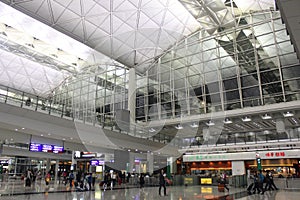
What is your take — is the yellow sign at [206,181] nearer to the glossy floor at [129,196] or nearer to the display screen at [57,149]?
the glossy floor at [129,196]

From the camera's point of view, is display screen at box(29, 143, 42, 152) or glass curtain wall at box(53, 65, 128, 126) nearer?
display screen at box(29, 143, 42, 152)

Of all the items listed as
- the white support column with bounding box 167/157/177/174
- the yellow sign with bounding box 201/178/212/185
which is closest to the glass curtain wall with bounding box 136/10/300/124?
the yellow sign with bounding box 201/178/212/185

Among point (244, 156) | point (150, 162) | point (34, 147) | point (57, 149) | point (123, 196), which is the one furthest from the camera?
point (150, 162)

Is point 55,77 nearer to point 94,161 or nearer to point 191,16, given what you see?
point 94,161

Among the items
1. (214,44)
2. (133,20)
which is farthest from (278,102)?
(133,20)

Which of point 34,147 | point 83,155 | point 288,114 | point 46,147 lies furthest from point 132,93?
point 288,114

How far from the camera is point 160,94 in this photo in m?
34.0

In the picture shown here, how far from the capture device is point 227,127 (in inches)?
1309

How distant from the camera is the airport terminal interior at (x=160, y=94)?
2382cm

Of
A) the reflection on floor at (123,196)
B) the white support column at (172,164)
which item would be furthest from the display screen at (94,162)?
the reflection on floor at (123,196)

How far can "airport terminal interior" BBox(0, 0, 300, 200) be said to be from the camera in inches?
938

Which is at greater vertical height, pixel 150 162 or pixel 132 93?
pixel 132 93

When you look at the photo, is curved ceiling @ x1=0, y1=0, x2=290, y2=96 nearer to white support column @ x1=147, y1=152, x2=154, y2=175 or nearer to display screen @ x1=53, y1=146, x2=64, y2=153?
white support column @ x1=147, y1=152, x2=154, y2=175

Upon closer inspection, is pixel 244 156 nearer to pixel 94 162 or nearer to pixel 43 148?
pixel 94 162
